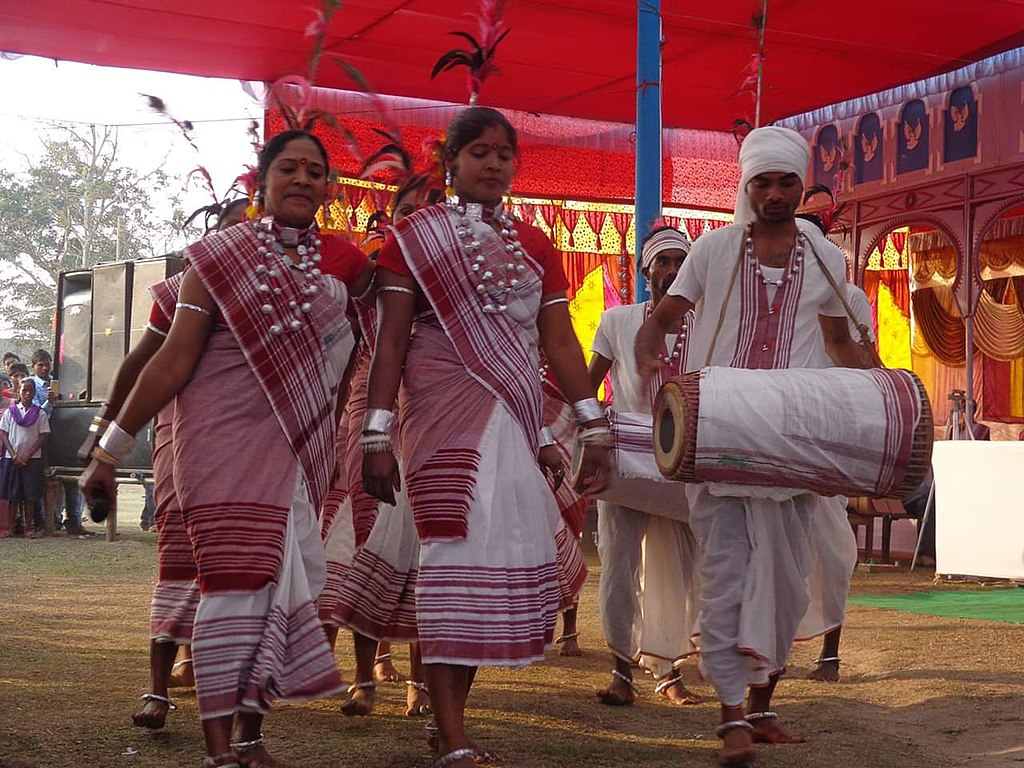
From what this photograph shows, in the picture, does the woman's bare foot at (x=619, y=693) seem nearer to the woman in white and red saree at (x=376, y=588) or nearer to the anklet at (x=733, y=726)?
the woman in white and red saree at (x=376, y=588)

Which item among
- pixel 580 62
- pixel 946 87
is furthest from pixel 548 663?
pixel 946 87

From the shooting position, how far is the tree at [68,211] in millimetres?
39500

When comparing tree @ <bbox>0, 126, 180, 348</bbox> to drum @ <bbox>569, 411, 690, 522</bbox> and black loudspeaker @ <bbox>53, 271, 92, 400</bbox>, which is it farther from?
drum @ <bbox>569, 411, 690, 522</bbox>

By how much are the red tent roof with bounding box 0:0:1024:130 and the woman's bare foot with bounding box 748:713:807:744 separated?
786 cm

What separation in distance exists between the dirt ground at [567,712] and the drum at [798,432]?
35.5 inches

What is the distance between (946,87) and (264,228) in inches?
447

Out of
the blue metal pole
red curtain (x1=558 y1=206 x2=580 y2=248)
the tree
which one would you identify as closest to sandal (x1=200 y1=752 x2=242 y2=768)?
the blue metal pole

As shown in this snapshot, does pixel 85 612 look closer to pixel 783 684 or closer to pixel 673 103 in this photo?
pixel 783 684

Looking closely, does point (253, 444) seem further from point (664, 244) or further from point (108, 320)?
point (108, 320)

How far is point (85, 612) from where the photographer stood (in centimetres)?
767

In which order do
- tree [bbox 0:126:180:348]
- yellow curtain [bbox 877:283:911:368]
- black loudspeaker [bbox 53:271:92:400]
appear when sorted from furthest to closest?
1. tree [bbox 0:126:180:348]
2. yellow curtain [bbox 877:283:911:368]
3. black loudspeaker [bbox 53:271:92:400]

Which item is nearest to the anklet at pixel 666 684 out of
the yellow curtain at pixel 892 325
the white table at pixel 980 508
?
the white table at pixel 980 508

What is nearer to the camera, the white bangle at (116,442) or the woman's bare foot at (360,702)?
the white bangle at (116,442)

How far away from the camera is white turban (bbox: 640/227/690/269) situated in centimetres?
552
